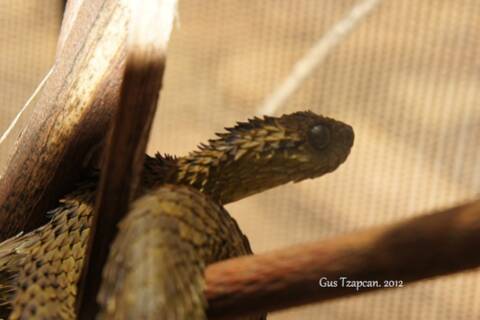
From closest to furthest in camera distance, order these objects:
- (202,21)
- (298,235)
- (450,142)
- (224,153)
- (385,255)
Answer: (385,255)
(224,153)
(450,142)
(298,235)
(202,21)

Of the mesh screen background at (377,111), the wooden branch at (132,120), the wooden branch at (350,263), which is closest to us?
the wooden branch at (350,263)

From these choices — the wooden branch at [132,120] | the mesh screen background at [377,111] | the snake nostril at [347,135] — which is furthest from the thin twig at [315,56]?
the wooden branch at [132,120]

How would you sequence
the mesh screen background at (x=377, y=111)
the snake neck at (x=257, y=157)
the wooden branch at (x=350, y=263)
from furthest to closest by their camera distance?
the mesh screen background at (x=377, y=111)
the snake neck at (x=257, y=157)
the wooden branch at (x=350, y=263)

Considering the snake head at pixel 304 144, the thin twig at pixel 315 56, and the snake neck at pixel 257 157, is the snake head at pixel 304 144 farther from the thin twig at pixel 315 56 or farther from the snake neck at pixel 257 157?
the thin twig at pixel 315 56

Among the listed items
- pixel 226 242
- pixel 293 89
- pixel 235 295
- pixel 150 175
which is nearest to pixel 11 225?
pixel 150 175

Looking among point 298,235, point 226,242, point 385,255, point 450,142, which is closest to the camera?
point 385,255

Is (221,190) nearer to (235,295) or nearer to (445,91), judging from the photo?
(235,295)
